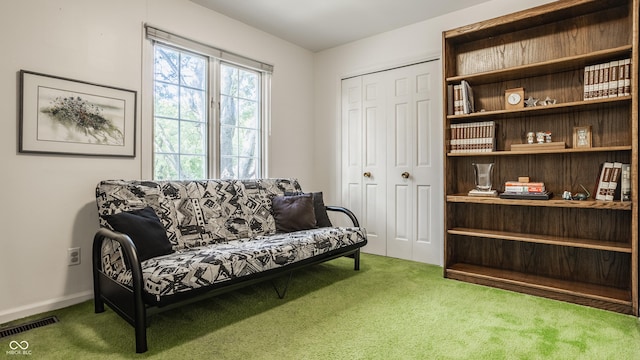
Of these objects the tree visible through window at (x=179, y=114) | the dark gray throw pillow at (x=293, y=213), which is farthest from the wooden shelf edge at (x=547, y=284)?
Result: the tree visible through window at (x=179, y=114)

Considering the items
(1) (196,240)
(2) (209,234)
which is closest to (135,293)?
(1) (196,240)

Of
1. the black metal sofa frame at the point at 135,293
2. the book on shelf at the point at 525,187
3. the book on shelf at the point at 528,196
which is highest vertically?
the book on shelf at the point at 525,187

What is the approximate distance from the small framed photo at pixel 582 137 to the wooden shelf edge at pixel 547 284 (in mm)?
1043

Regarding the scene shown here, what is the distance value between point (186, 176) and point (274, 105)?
52.4 inches

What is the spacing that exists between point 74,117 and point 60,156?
29 cm

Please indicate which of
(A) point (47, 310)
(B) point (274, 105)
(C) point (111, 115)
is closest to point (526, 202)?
(B) point (274, 105)

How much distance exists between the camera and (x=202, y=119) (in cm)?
332


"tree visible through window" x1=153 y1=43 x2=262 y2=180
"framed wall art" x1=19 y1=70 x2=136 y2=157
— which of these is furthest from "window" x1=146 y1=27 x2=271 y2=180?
"framed wall art" x1=19 y1=70 x2=136 y2=157

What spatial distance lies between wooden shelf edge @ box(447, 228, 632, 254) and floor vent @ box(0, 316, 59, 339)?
298cm

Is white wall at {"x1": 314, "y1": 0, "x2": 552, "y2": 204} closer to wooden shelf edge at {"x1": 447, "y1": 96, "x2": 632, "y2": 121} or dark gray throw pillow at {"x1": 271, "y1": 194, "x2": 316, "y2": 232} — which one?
wooden shelf edge at {"x1": 447, "y1": 96, "x2": 632, "y2": 121}

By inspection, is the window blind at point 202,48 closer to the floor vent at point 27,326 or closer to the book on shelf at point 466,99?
the book on shelf at point 466,99

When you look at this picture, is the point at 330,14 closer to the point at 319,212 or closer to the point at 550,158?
the point at 319,212

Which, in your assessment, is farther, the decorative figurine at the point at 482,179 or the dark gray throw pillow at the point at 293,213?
the dark gray throw pillow at the point at 293,213

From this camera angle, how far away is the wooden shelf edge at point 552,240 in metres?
2.38
